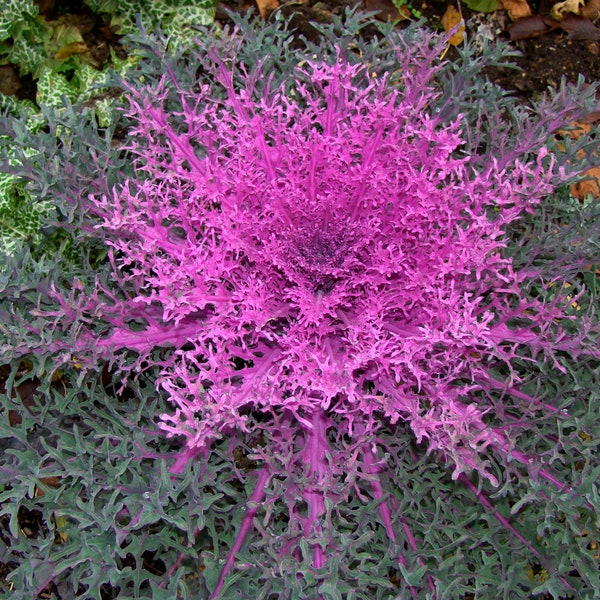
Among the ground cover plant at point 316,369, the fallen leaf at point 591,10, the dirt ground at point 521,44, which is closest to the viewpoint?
the ground cover plant at point 316,369

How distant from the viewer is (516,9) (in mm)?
3729

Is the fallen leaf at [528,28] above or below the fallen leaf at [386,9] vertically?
below

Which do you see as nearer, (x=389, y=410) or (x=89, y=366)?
(x=389, y=410)

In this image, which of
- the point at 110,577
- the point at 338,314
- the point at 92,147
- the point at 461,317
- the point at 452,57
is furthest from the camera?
the point at 452,57

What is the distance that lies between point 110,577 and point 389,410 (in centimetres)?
95

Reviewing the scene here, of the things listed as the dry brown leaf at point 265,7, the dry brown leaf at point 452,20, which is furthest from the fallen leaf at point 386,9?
the dry brown leaf at point 265,7

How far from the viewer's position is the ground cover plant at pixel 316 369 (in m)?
2.05

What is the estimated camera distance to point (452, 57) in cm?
360

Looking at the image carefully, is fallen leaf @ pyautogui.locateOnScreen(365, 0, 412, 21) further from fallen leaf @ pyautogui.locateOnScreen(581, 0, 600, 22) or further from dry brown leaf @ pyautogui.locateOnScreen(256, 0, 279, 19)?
fallen leaf @ pyautogui.locateOnScreen(581, 0, 600, 22)

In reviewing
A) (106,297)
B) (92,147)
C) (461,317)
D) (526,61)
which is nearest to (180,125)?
(92,147)

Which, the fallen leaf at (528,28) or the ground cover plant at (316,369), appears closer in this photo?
the ground cover plant at (316,369)

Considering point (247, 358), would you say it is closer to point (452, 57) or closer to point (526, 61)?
point (452, 57)

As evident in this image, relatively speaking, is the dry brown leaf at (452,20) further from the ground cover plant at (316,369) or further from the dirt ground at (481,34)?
the ground cover plant at (316,369)

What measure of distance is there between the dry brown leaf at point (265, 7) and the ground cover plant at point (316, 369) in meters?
1.27
